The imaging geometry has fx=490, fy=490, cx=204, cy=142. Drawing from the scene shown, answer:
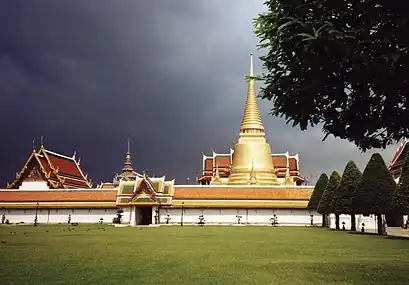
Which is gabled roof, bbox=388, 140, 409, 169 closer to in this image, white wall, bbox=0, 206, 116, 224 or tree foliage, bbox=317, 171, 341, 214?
tree foliage, bbox=317, 171, 341, 214

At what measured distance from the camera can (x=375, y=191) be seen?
3222 centimetres

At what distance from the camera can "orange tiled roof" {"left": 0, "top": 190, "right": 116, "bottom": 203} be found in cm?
5831

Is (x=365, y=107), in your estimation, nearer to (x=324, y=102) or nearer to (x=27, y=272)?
(x=324, y=102)

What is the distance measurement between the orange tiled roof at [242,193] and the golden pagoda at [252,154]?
22.9 ft

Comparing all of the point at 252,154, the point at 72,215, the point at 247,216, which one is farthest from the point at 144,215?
the point at 252,154

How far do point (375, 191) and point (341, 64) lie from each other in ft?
86.5

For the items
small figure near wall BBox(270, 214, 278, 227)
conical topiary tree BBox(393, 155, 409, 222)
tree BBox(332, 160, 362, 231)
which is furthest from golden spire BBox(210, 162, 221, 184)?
conical topiary tree BBox(393, 155, 409, 222)

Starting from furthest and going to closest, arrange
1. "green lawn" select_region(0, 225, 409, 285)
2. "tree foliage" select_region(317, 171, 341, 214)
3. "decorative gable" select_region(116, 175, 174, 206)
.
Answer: "decorative gable" select_region(116, 175, 174, 206)
"tree foliage" select_region(317, 171, 341, 214)
"green lawn" select_region(0, 225, 409, 285)

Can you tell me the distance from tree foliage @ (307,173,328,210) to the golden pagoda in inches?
531

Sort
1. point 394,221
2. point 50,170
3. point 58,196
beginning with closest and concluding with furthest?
1. point 394,221
2. point 58,196
3. point 50,170

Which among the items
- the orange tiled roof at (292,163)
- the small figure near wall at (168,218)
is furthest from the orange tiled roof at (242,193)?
the orange tiled roof at (292,163)

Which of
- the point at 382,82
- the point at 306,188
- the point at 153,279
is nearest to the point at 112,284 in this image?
the point at 153,279

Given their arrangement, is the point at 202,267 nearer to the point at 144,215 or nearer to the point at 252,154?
the point at 144,215

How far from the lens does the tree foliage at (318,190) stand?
50.6 metres
